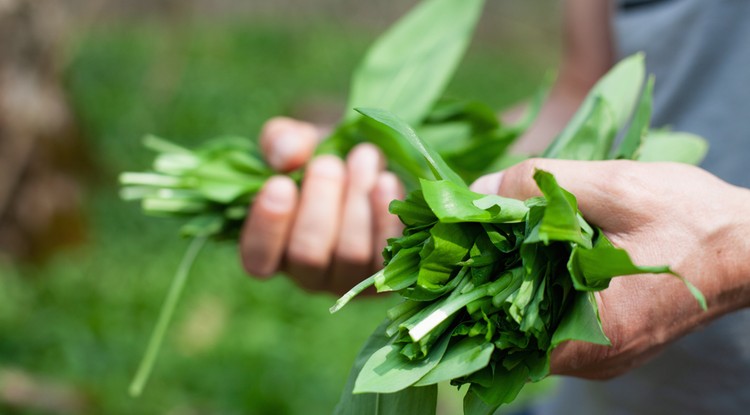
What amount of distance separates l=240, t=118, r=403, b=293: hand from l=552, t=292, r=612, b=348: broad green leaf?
0.45m

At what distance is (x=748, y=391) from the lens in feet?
2.89

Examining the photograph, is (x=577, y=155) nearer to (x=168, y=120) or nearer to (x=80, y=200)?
(x=80, y=200)

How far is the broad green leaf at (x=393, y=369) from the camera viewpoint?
20.6 inches

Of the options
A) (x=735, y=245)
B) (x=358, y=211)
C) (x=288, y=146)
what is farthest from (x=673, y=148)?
(x=288, y=146)

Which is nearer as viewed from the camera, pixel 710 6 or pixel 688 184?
pixel 688 184

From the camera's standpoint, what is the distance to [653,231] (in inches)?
22.2

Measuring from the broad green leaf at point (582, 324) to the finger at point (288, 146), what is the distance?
0.57 meters

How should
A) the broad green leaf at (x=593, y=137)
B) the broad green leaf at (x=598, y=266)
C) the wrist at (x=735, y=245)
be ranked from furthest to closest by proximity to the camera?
the broad green leaf at (x=593, y=137) < the wrist at (x=735, y=245) < the broad green leaf at (x=598, y=266)

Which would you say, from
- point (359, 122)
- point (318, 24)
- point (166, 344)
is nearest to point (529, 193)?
point (359, 122)

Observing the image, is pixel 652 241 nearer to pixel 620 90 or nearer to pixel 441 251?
pixel 441 251

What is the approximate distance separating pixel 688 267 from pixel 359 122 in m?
0.49

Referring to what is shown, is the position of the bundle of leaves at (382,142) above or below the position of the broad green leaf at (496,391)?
below

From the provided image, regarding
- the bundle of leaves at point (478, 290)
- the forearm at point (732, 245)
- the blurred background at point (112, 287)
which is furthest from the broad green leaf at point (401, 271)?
the blurred background at point (112, 287)

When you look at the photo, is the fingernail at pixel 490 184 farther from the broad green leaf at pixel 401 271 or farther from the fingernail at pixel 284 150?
the fingernail at pixel 284 150
